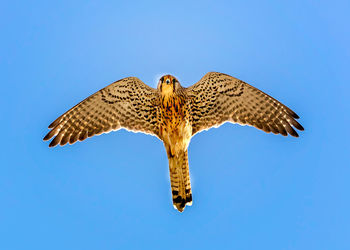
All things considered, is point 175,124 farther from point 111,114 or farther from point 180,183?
point 111,114

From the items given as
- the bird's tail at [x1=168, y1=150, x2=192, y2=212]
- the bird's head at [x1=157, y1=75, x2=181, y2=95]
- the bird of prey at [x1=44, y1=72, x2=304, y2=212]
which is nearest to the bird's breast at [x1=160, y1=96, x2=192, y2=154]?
the bird of prey at [x1=44, y1=72, x2=304, y2=212]

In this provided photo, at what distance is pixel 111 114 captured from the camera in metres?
8.49

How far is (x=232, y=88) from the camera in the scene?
8.32 metres

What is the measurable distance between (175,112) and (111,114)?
1.31 meters

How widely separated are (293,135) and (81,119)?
4196 millimetres

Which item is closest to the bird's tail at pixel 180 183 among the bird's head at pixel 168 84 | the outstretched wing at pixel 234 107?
the outstretched wing at pixel 234 107

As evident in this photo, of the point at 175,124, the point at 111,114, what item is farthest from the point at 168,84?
the point at 111,114

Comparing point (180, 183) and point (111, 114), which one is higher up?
point (111, 114)

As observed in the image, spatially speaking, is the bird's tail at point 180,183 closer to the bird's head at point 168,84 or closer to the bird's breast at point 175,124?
the bird's breast at point 175,124

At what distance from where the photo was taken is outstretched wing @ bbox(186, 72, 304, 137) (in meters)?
8.30

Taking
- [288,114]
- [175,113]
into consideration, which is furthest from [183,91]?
[288,114]

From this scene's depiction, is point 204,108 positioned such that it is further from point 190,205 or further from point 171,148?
point 190,205

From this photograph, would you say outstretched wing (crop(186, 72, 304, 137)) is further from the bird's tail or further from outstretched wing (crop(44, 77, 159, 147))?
outstretched wing (crop(44, 77, 159, 147))

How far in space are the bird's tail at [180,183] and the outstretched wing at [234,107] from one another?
0.73 meters
